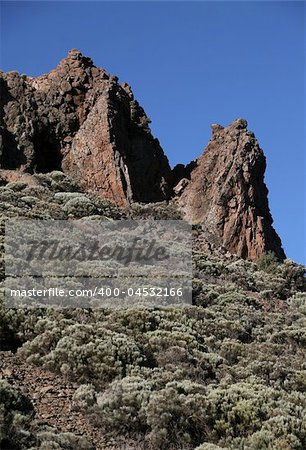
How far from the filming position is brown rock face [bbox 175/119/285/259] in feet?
105

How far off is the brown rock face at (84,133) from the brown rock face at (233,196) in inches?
102

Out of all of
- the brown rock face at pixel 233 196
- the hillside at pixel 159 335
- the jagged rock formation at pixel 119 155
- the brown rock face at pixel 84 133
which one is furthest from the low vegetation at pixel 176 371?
the brown rock face at pixel 84 133

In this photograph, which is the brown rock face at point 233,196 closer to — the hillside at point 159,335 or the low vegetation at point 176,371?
the hillside at point 159,335

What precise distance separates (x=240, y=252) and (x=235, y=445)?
23.3 metres

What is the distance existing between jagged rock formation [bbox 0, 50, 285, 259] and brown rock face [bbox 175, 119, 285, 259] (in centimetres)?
6

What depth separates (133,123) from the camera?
3812 centimetres

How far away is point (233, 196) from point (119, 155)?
23.4ft

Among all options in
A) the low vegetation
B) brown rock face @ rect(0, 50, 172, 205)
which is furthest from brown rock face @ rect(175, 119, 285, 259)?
the low vegetation

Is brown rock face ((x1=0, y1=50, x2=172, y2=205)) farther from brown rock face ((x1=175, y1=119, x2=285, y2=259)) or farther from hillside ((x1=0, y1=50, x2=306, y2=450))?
brown rock face ((x1=175, y1=119, x2=285, y2=259))

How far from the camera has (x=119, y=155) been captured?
34.5 metres

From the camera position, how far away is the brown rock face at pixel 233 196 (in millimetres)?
32156

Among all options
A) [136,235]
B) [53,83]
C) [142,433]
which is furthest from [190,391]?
[53,83]

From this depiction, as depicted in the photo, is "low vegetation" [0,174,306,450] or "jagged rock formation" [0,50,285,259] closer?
"low vegetation" [0,174,306,450]

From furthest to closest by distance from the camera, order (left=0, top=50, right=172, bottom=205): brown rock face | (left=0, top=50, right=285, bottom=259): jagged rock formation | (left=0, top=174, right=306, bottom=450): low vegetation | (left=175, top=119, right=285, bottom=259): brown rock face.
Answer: (left=0, top=50, right=172, bottom=205): brown rock face, (left=0, top=50, right=285, bottom=259): jagged rock formation, (left=175, top=119, right=285, bottom=259): brown rock face, (left=0, top=174, right=306, bottom=450): low vegetation
